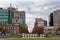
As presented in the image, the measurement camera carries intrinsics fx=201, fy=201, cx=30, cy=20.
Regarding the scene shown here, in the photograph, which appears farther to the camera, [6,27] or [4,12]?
[4,12]

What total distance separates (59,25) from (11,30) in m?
44.5

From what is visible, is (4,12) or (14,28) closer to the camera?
(14,28)

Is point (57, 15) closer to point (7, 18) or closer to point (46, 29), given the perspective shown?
point (46, 29)

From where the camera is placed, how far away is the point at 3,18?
196m

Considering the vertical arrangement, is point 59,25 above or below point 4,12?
below

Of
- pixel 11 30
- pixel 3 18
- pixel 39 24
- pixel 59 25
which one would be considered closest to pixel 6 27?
pixel 11 30

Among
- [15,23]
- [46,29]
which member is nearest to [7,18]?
[15,23]

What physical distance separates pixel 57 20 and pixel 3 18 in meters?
52.1

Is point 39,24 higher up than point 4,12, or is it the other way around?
point 4,12

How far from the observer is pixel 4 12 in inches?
7835

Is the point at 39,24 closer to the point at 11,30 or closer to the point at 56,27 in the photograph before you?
the point at 56,27

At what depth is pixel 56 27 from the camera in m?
182

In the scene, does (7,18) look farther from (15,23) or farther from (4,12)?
(15,23)

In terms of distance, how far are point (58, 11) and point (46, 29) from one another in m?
21.5
